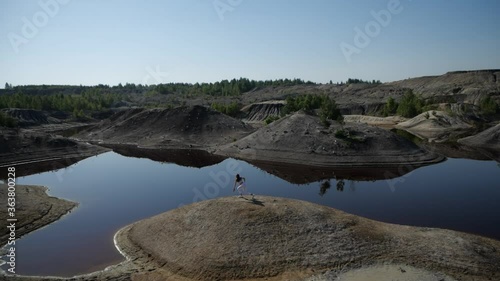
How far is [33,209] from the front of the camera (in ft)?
121

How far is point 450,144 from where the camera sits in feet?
273

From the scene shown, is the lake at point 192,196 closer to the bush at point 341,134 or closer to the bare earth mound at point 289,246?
the bare earth mound at point 289,246

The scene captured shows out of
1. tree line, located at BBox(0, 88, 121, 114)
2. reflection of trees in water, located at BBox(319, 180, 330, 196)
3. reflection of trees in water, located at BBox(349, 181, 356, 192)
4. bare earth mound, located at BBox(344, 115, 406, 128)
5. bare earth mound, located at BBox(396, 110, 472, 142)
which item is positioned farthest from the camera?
tree line, located at BBox(0, 88, 121, 114)

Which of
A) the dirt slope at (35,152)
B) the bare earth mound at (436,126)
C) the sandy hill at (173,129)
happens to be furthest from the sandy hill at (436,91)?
the dirt slope at (35,152)

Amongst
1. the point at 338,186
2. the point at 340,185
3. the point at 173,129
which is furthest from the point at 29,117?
the point at 338,186

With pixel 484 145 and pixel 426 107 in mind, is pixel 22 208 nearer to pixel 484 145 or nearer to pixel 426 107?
pixel 484 145

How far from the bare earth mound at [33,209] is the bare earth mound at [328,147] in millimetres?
34792

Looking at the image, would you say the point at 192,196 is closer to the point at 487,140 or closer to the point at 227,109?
the point at 487,140

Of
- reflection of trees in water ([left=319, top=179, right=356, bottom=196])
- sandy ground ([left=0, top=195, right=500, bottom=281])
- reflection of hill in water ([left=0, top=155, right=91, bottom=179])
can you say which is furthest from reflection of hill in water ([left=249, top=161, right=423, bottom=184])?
reflection of hill in water ([left=0, top=155, right=91, bottom=179])

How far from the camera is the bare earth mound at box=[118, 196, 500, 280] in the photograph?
2233 centimetres

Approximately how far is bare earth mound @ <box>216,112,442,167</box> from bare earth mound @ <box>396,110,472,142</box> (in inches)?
1200

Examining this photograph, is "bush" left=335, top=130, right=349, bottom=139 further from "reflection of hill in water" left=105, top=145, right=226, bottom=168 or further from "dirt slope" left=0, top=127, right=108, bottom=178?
"dirt slope" left=0, top=127, right=108, bottom=178

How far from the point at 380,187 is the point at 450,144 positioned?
44.8 meters

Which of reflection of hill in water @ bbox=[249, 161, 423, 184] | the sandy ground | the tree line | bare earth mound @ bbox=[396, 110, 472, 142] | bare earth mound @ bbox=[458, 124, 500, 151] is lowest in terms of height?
the sandy ground
